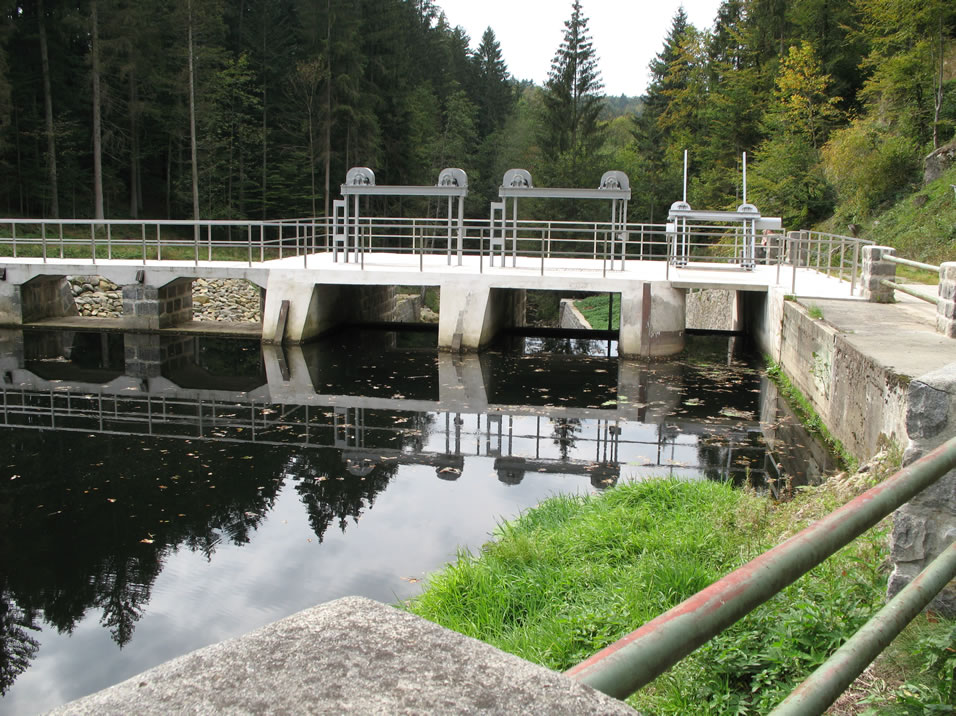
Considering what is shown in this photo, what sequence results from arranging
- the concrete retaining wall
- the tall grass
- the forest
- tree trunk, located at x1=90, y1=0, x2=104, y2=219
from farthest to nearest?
1. tree trunk, located at x1=90, y1=0, x2=104, y2=219
2. the forest
3. the concrete retaining wall
4. the tall grass

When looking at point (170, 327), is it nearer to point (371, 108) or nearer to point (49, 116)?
point (49, 116)

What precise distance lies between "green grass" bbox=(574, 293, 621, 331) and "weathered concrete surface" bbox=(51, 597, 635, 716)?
28.6 meters

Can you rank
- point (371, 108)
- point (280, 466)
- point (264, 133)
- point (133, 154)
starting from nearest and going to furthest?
point (280, 466) < point (133, 154) < point (264, 133) < point (371, 108)

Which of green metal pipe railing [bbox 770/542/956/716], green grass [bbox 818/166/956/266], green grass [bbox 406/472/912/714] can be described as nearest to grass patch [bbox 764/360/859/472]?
green grass [bbox 406/472/912/714]

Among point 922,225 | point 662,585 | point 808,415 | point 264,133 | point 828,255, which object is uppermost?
point 264,133

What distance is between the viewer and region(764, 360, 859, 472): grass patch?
9.78 meters

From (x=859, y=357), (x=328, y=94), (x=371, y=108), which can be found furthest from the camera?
(x=371, y=108)

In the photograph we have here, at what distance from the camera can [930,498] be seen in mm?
3297

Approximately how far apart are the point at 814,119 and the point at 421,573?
3295cm

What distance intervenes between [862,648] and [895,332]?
1072 centimetres

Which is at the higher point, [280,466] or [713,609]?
[713,609]

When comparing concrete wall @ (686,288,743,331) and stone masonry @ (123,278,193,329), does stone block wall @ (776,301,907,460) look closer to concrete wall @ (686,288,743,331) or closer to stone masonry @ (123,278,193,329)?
concrete wall @ (686,288,743,331)

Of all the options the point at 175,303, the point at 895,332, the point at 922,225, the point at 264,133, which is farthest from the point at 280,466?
the point at 264,133

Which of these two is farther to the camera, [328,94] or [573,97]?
[573,97]
